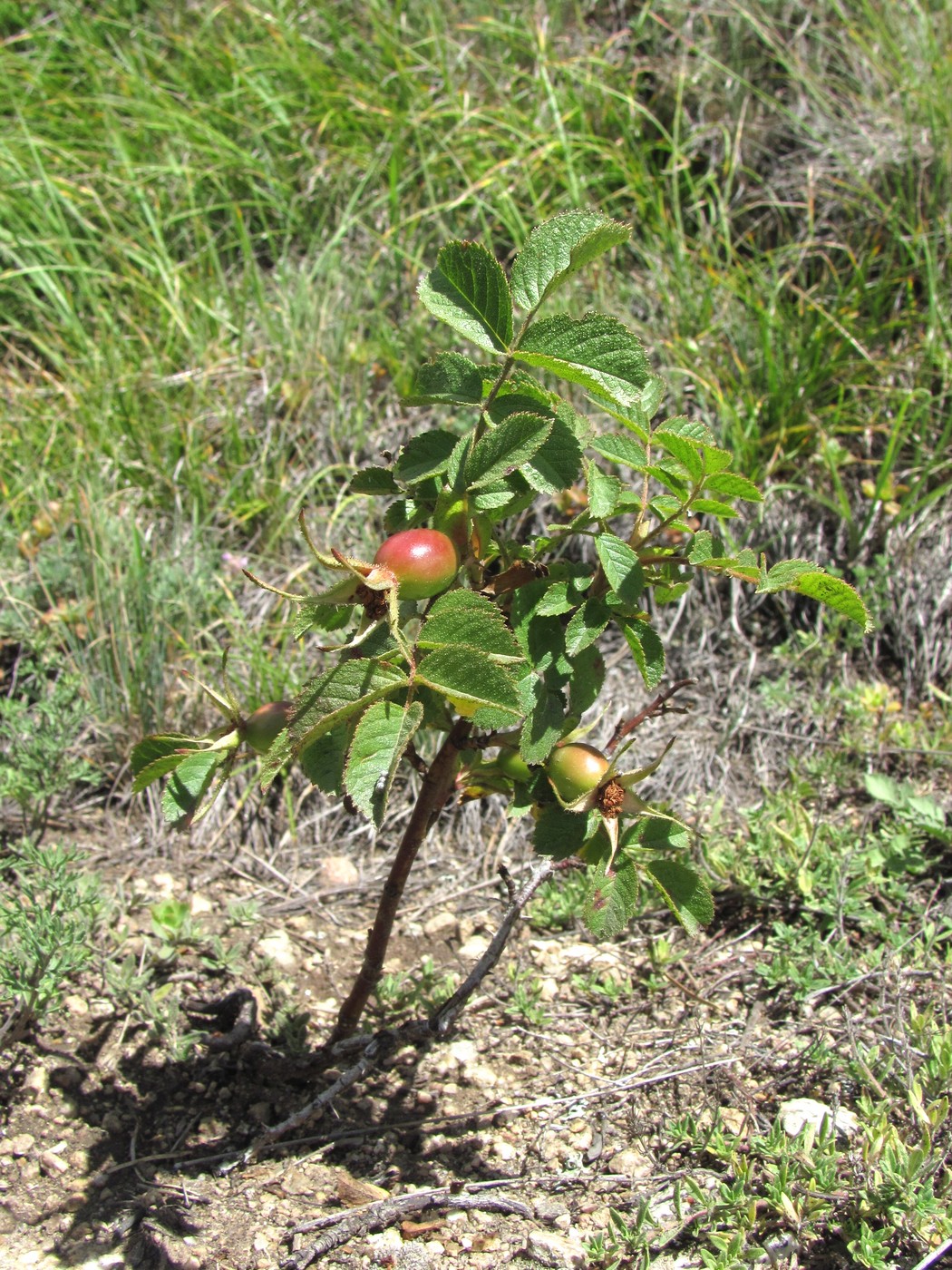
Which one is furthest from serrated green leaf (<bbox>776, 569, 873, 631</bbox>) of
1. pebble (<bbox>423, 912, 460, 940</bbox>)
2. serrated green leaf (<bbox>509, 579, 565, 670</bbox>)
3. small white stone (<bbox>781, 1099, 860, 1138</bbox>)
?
pebble (<bbox>423, 912, 460, 940</bbox>)

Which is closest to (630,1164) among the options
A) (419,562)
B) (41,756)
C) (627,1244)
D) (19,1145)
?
(627,1244)

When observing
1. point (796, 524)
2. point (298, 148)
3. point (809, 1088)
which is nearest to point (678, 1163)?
point (809, 1088)

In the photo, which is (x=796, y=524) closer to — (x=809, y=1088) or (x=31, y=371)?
(x=809, y=1088)

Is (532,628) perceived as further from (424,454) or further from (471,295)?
(471,295)

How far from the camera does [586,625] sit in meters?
1.09

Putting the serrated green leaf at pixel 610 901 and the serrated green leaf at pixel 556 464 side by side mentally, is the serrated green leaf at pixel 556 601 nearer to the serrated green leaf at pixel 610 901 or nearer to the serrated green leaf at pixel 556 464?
the serrated green leaf at pixel 556 464

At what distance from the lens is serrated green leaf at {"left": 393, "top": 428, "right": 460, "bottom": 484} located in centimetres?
109

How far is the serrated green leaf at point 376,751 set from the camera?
96 cm

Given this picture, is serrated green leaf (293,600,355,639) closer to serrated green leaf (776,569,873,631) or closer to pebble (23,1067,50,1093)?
serrated green leaf (776,569,873,631)

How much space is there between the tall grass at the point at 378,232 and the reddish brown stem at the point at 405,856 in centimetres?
108

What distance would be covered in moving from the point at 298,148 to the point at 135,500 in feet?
5.22

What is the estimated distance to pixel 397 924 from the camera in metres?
2.08

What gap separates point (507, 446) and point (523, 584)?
20 centimetres

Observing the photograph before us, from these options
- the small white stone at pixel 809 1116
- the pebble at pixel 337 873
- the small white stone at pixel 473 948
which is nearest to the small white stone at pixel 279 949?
the pebble at pixel 337 873
